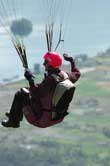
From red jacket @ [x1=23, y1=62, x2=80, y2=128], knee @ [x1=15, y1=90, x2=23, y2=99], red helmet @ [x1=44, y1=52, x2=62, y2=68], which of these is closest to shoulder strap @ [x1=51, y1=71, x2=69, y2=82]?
red jacket @ [x1=23, y1=62, x2=80, y2=128]

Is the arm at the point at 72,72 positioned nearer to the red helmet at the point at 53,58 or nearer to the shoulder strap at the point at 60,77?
the shoulder strap at the point at 60,77

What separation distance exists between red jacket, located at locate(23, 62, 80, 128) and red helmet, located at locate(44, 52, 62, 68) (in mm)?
457

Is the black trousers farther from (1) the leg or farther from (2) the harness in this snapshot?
(2) the harness

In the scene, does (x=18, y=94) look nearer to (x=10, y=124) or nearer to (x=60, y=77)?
(x=10, y=124)

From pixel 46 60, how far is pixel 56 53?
0.61 metres

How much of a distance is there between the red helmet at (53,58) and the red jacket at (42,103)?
457 millimetres

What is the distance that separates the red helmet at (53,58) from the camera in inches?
1189

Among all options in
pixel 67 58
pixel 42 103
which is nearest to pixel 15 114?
pixel 42 103

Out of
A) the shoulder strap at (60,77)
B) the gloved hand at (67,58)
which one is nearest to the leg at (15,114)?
the shoulder strap at (60,77)

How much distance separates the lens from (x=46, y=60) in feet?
99.6

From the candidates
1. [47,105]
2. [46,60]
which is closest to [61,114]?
[47,105]

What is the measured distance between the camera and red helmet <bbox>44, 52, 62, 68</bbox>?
99.1 feet

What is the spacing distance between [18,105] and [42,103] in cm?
152

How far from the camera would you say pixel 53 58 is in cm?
3027
